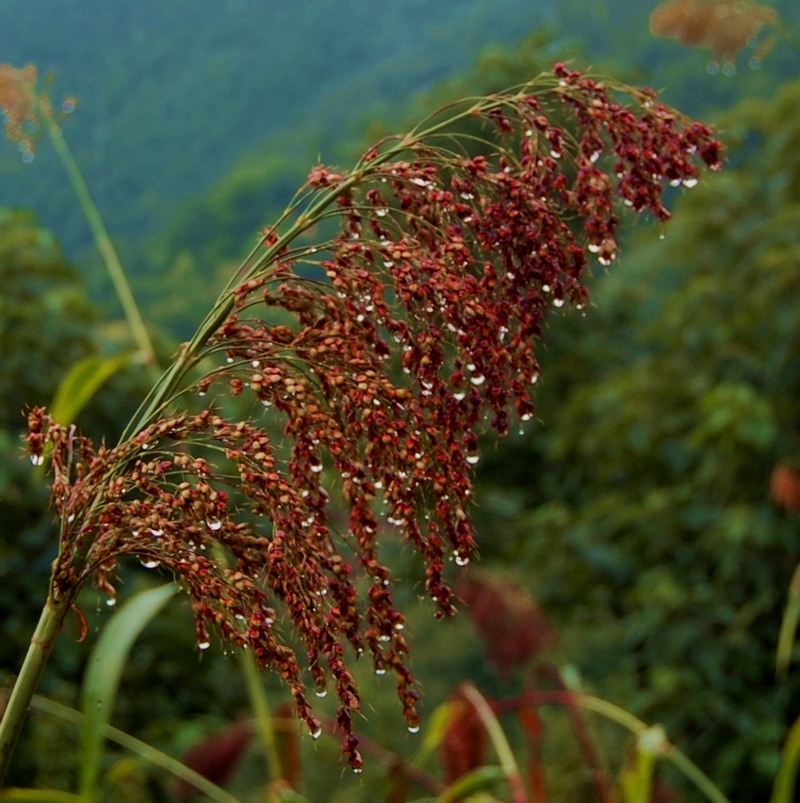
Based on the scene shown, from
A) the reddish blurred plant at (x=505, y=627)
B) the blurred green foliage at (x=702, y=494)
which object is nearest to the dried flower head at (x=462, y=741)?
the reddish blurred plant at (x=505, y=627)

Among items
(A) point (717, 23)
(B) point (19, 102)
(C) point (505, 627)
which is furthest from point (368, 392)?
(A) point (717, 23)

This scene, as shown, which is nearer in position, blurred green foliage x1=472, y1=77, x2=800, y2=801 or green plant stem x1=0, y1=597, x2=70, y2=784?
green plant stem x1=0, y1=597, x2=70, y2=784

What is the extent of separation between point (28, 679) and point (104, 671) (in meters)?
0.71

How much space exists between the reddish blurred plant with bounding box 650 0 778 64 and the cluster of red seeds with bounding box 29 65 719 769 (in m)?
2.61


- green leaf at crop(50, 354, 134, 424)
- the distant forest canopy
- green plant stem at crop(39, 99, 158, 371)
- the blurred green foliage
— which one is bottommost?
the blurred green foliage

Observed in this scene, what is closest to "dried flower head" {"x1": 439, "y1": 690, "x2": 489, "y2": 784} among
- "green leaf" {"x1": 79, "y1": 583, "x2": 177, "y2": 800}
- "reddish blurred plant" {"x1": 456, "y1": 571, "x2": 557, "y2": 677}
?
"reddish blurred plant" {"x1": 456, "y1": 571, "x2": 557, "y2": 677}

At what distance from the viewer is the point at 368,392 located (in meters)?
1.10

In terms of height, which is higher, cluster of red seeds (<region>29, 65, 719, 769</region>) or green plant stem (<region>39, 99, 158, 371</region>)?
green plant stem (<region>39, 99, 158, 371</region>)

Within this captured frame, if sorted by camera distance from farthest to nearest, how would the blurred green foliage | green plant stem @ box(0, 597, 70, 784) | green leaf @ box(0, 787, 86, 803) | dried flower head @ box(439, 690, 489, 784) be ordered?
the blurred green foliage
dried flower head @ box(439, 690, 489, 784)
green leaf @ box(0, 787, 86, 803)
green plant stem @ box(0, 597, 70, 784)

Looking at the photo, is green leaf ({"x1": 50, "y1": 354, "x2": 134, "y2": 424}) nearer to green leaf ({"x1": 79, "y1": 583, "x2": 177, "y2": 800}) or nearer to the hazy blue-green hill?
green leaf ({"x1": 79, "y1": 583, "x2": 177, "y2": 800})

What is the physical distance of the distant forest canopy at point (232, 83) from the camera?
1277 centimetres

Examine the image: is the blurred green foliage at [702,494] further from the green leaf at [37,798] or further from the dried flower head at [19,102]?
the green leaf at [37,798]

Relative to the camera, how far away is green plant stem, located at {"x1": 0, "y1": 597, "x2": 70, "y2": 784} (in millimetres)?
1017

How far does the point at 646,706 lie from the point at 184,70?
11.7 meters
